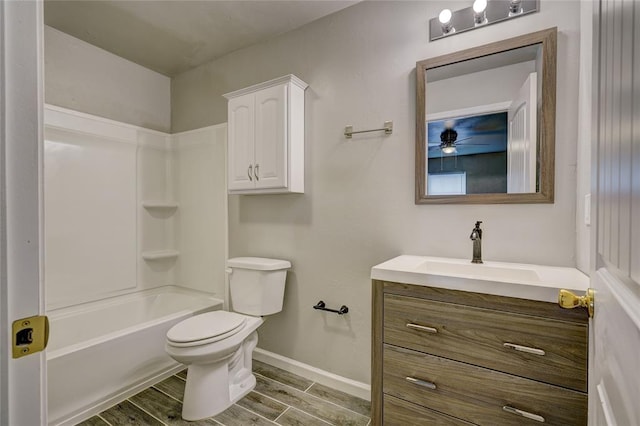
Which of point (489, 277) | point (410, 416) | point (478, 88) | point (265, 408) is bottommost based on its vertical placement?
point (265, 408)

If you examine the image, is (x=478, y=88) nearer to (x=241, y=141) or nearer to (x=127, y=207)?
(x=241, y=141)

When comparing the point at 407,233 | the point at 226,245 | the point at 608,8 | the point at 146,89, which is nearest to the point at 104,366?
the point at 226,245

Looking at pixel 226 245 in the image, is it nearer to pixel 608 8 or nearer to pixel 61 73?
pixel 61 73

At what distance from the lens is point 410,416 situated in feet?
4.25

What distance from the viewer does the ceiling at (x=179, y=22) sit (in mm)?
1985

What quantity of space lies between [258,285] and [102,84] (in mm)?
2203

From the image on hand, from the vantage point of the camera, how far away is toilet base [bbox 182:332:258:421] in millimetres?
1710

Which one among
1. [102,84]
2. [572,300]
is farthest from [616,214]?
[102,84]

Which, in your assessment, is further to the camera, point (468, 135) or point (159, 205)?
point (159, 205)

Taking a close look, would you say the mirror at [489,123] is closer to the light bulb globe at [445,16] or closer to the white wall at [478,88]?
the white wall at [478,88]

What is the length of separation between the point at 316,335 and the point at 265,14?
7.43ft

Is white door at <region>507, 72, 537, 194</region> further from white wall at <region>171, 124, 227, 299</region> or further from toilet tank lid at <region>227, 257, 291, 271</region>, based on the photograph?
white wall at <region>171, 124, 227, 299</region>

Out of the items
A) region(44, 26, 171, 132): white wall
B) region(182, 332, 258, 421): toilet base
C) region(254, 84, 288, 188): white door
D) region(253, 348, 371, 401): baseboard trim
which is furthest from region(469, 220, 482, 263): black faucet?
region(44, 26, 171, 132): white wall

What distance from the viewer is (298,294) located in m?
2.20
